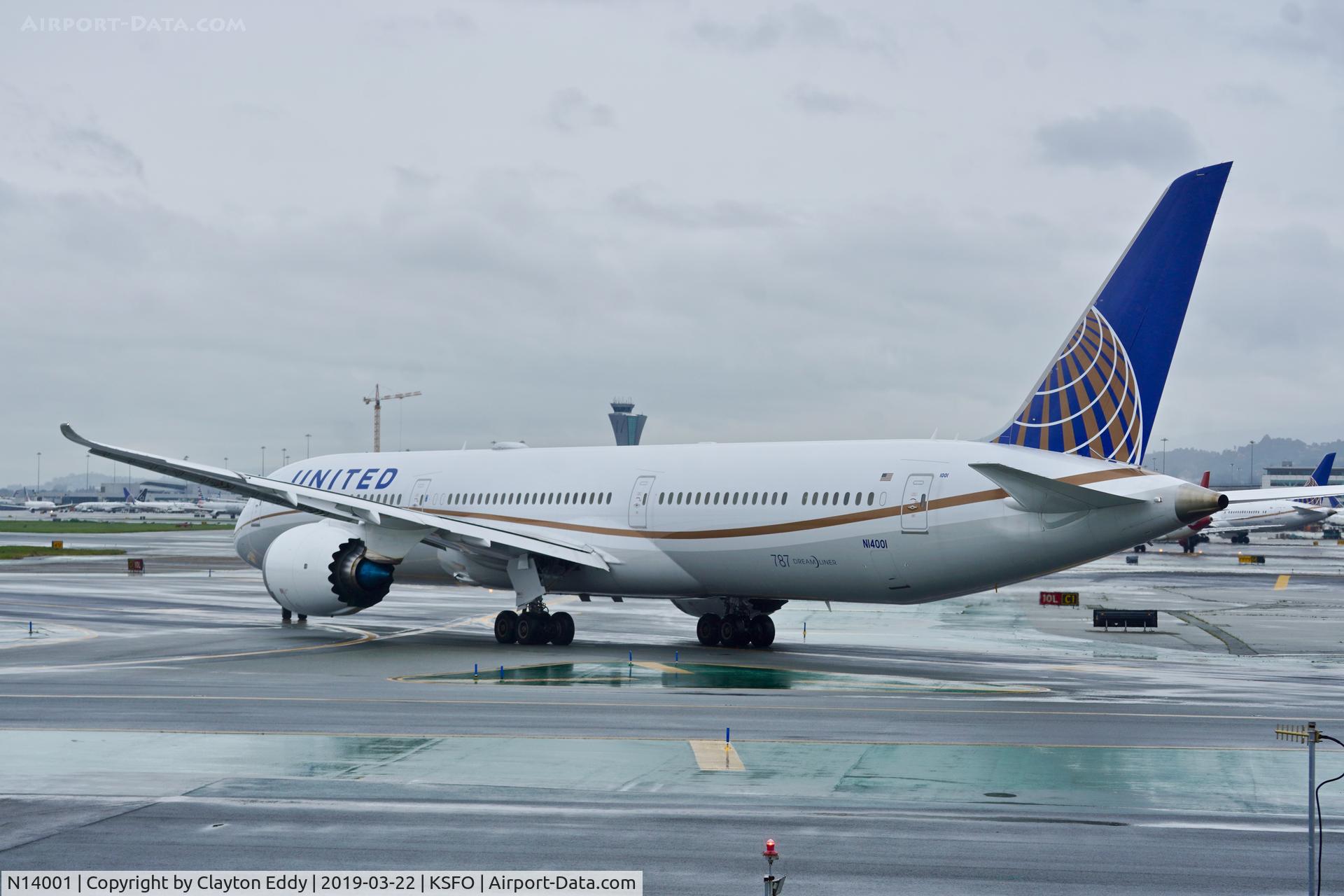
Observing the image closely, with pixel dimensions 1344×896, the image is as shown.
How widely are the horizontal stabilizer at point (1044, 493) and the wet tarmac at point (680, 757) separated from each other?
3.31 meters

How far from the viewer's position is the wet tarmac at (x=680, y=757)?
40.7 ft

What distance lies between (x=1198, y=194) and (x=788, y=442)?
408 inches

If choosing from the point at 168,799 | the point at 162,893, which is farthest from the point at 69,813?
the point at 162,893

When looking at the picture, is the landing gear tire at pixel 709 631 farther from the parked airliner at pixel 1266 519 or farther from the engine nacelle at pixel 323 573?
the parked airliner at pixel 1266 519

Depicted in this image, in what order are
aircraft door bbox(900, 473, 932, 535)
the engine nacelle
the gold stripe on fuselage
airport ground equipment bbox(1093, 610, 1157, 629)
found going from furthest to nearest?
airport ground equipment bbox(1093, 610, 1157, 629) < the engine nacelle < aircraft door bbox(900, 473, 932, 535) < the gold stripe on fuselage

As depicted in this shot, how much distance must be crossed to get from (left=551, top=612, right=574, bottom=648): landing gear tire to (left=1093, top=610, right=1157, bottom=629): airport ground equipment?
50.8 feet

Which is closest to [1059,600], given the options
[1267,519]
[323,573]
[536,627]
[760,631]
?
[760,631]

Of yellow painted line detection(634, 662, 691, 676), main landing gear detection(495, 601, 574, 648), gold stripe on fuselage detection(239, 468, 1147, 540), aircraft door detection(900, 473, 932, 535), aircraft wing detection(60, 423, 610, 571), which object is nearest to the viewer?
gold stripe on fuselage detection(239, 468, 1147, 540)

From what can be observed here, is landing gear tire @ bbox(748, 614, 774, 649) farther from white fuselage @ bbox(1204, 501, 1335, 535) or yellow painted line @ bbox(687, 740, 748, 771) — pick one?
white fuselage @ bbox(1204, 501, 1335, 535)

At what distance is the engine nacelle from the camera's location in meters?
32.8

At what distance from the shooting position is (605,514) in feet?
109

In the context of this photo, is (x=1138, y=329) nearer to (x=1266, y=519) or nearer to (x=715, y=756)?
(x=715, y=756)

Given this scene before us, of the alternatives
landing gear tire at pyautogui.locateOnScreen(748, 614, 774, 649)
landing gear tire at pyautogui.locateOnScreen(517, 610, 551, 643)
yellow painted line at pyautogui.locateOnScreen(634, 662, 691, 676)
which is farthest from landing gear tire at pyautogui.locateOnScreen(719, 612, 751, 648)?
yellow painted line at pyautogui.locateOnScreen(634, 662, 691, 676)

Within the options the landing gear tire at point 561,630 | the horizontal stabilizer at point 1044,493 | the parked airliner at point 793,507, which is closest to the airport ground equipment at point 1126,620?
the parked airliner at point 793,507
